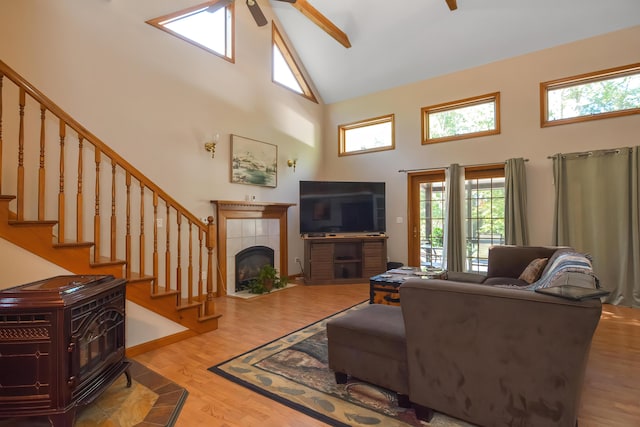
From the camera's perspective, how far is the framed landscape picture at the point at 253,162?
511 cm

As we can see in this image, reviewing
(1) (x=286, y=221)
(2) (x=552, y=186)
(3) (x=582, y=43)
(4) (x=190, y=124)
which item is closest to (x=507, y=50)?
(3) (x=582, y=43)

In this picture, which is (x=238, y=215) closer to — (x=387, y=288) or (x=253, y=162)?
(x=253, y=162)

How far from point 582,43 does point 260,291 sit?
590 centimetres

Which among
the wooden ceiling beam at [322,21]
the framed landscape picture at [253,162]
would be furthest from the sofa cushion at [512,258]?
the wooden ceiling beam at [322,21]

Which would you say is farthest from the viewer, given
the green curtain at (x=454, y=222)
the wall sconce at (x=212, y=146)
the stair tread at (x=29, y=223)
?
the green curtain at (x=454, y=222)

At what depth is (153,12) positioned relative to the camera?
4.12 metres

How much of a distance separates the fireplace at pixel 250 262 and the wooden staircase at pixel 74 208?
1.22m

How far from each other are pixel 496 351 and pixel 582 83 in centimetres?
492

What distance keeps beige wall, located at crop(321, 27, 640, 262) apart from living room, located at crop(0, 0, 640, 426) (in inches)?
0.6

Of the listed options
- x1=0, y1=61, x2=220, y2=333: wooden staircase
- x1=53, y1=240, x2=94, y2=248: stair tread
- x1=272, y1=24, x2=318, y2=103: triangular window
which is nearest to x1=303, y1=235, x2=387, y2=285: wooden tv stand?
x1=0, y1=61, x2=220, y2=333: wooden staircase

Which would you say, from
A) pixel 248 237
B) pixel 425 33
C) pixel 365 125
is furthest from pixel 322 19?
pixel 248 237

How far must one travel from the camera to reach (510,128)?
16.7 ft

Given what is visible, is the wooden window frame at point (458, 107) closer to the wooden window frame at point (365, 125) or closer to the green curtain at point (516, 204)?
the wooden window frame at point (365, 125)

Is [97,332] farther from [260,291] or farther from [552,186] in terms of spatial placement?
[552,186]
